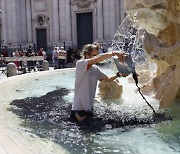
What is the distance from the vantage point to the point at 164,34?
613 cm

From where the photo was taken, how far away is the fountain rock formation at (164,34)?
18.6 feet

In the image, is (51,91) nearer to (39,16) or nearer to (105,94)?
(105,94)

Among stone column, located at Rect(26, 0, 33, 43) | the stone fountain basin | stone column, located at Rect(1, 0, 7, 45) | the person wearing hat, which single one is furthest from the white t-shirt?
stone column, located at Rect(1, 0, 7, 45)

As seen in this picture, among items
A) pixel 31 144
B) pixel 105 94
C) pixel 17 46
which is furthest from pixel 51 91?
pixel 17 46

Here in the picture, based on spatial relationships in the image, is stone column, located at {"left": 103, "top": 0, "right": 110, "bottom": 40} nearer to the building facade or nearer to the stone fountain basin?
the building facade

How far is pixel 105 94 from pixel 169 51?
1841 mm

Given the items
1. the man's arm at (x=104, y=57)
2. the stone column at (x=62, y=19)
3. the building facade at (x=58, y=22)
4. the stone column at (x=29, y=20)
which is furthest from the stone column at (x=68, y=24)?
the man's arm at (x=104, y=57)

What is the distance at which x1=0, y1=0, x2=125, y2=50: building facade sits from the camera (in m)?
26.8

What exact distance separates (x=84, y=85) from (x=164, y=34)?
6.84 feet

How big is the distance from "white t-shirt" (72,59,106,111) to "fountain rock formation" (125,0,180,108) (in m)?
1.48

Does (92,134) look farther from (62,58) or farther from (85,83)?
(62,58)

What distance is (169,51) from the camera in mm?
5797

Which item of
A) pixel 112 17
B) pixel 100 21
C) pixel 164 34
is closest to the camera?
pixel 164 34

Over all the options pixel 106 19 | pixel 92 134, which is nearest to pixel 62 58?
pixel 106 19
